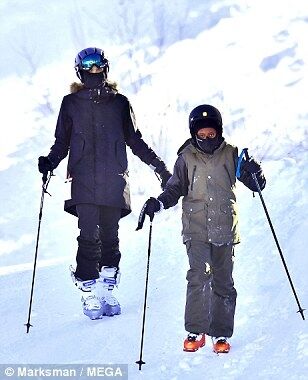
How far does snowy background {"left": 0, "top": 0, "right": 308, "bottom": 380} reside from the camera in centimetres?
509

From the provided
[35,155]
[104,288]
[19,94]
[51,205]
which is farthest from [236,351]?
[19,94]

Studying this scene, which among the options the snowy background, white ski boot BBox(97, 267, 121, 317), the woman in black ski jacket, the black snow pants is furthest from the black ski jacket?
the snowy background

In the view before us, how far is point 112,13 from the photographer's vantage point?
70.3 feet

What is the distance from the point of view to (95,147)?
5871 mm

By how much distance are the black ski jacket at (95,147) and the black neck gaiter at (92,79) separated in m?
0.05

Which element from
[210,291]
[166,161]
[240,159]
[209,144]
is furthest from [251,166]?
[166,161]

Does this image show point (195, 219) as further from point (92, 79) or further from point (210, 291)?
point (92, 79)

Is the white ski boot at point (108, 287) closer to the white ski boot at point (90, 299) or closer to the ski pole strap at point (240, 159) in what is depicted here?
the white ski boot at point (90, 299)

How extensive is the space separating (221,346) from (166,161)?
7901 mm

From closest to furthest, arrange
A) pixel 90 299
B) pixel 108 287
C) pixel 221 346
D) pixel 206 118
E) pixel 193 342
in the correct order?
1. pixel 221 346
2. pixel 193 342
3. pixel 206 118
4. pixel 90 299
5. pixel 108 287

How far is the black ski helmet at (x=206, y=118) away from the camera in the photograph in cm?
489

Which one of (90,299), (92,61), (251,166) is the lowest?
(90,299)

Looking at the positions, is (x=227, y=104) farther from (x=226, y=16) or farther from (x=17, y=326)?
(x=17, y=326)

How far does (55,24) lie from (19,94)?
15.4 feet
